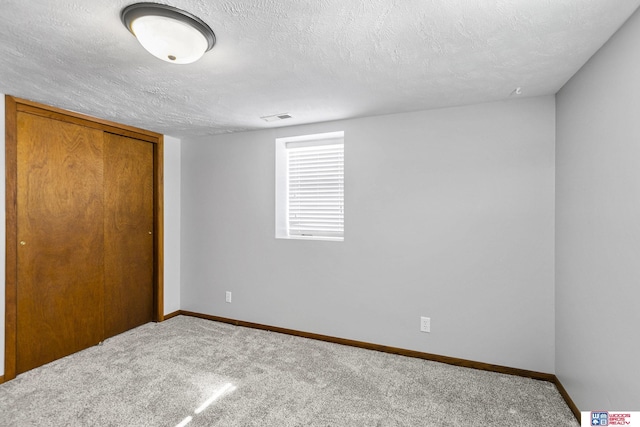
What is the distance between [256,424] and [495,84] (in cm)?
276

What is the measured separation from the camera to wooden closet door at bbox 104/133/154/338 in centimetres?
335

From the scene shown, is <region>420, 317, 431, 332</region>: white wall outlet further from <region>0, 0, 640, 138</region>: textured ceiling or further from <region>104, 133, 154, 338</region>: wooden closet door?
<region>104, 133, 154, 338</region>: wooden closet door

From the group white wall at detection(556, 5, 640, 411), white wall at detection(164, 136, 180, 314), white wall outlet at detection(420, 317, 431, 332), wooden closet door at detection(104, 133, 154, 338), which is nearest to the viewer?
white wall at detection(556, 5, 640, 411)

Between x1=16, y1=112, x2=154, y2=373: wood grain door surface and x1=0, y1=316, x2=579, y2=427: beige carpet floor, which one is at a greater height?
x1=16, y1=112, x2=154, y2=373: wood grain door surface

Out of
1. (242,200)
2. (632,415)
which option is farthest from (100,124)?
(632,415)

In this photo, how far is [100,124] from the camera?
3.17 metres

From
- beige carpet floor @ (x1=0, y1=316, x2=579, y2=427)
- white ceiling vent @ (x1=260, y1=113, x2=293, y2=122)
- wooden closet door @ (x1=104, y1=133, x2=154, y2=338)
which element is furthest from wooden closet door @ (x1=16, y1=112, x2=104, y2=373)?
white ceiling vent @ (x1=260, y1=113, x2=293, y2=122)

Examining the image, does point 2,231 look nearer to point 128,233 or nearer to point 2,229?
point 2,229

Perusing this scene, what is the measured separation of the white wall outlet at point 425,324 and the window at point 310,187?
43.1 inches

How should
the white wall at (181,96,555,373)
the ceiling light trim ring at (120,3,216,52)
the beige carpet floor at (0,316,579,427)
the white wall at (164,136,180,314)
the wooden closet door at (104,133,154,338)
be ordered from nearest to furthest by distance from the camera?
the ceiling light trim ring at (120,3,216,52)
the beige carpet floor at (0,316,579,427)
the white wall at (181,96,555,373)
the wooden closet door at (104,133,154,338)
the white wall at (164,136,180,314)

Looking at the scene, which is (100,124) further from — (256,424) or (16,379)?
(256,424)

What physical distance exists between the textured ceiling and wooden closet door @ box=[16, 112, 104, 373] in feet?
1.25

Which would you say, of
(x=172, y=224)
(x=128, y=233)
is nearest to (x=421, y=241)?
(x=172, y=224)

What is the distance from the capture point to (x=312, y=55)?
1.84 metres
